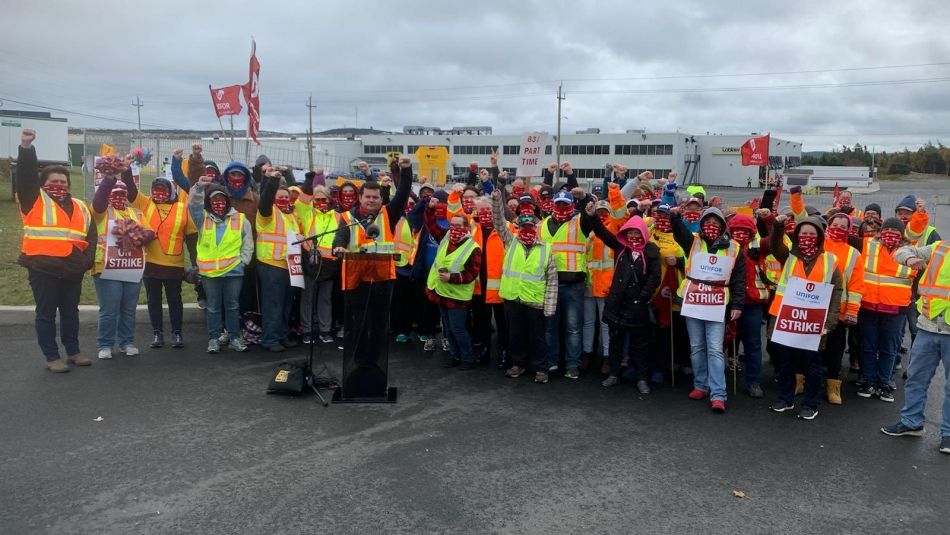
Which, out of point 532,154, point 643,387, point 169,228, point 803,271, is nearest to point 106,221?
point 169,228

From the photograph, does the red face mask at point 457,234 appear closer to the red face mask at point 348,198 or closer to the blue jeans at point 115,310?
the red face mask at point 348,198

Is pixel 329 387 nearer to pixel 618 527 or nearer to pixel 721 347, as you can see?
pixel 618 527

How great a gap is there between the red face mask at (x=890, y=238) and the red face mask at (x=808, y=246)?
1092 mm

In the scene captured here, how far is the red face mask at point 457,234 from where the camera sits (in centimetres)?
731

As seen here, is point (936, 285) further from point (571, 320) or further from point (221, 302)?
point (221, 302)

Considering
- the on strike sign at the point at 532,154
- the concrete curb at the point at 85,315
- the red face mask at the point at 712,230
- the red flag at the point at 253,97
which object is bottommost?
the concrete curb at the point at 85,315

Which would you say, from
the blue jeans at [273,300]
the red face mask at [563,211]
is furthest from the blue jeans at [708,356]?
the blue jeans at [273,300]

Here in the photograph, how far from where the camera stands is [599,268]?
7188 mm

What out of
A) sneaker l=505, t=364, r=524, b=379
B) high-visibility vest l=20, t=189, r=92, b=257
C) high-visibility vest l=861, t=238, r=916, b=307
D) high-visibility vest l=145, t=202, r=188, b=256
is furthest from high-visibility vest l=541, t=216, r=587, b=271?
high-visibility vest l=20, t=189, r=92, b=257

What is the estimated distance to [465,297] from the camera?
23.8 ft

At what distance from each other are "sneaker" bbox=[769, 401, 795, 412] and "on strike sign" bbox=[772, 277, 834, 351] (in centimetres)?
63

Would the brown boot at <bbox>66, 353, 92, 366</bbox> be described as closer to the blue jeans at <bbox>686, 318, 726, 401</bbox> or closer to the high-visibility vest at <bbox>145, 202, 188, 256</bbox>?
the high-visibility vest at <bbox>145, 202, 188, 256</bbox>

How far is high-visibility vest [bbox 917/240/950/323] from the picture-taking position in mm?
5324

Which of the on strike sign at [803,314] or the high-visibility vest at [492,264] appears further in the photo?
the high-visibility vest at [492,264]
